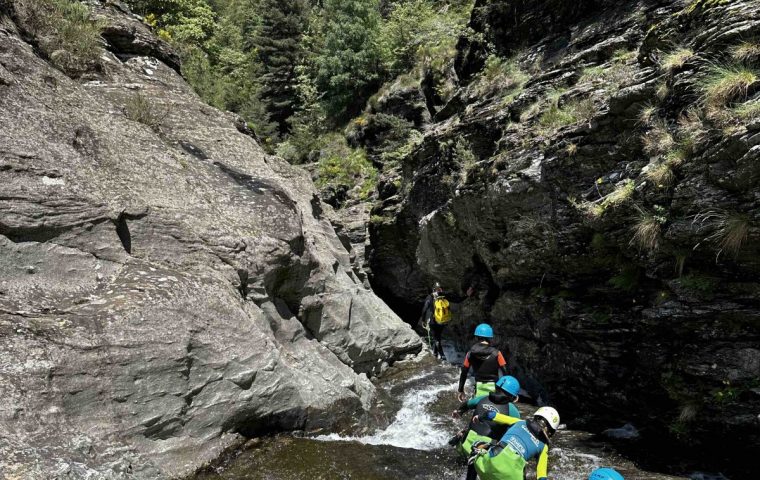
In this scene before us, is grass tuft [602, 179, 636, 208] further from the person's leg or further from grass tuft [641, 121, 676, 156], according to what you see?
the person's leg

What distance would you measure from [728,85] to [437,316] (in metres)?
10.6

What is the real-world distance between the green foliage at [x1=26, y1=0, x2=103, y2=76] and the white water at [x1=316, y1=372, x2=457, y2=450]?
1057cm

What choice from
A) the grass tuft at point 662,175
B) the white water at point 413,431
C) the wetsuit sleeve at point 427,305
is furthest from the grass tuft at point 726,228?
the wetsuit sleeve at point 427,305

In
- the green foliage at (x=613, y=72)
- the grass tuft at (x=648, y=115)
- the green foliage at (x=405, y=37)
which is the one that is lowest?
the grass tuft at (x=648, y=115)

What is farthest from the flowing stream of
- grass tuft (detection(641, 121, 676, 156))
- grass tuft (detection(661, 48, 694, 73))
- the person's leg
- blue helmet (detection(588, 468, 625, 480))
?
grass tuft (detection(661, 48, 694, 73))

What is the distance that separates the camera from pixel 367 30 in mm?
34656

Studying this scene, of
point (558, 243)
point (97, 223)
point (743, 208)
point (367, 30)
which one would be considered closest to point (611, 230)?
point (558, 243)

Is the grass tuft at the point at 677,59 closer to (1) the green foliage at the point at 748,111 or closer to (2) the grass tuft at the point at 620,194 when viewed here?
(1) the green foliage at the point at 748,111

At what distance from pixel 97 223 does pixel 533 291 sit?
1022 cm

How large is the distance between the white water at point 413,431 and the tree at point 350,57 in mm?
28798

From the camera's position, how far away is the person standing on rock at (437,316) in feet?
51.8

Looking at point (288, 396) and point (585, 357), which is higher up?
point (288, 396)

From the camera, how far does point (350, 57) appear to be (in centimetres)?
3481

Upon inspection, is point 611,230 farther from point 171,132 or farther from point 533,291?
point 171,132
